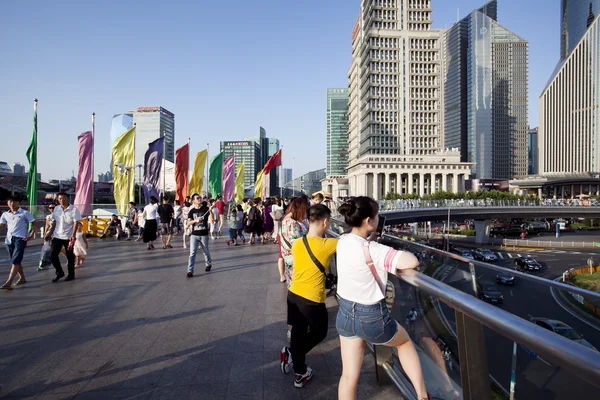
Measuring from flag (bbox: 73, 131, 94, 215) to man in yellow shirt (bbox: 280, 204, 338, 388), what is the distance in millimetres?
16639

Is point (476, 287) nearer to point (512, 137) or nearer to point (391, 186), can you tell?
point (391, 186)

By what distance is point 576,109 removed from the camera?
487 ft

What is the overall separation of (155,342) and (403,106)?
370ft

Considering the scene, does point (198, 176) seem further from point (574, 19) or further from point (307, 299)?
point (574, 19)

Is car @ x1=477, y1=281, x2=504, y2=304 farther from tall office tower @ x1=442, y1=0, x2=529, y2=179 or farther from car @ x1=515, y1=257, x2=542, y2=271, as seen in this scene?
tall office tower @ x1=442, y1=0, x2=529, y2=179

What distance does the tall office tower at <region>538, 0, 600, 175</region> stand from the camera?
140m

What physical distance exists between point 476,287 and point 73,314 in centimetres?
597

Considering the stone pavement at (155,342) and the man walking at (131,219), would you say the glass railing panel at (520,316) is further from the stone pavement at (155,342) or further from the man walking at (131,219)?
the man walking at (131,219)

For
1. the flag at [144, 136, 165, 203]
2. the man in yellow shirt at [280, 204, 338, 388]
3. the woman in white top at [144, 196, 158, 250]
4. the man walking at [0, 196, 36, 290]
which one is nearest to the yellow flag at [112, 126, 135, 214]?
the flag at [144, 136, 165, 203]

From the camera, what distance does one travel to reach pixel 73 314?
6.16 m

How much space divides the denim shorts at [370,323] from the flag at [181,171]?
21.3 metres

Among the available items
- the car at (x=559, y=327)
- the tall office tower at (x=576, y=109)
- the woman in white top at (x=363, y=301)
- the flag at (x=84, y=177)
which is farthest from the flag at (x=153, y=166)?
the tall office tower at (x=576, y=109)

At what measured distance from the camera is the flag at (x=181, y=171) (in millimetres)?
22781

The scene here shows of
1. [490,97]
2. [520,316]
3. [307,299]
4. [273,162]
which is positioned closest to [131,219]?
[273,162]
